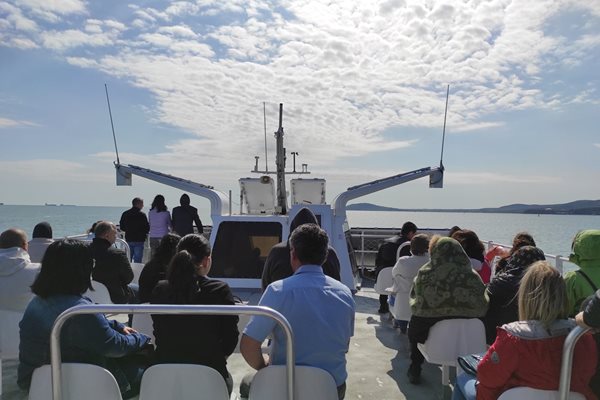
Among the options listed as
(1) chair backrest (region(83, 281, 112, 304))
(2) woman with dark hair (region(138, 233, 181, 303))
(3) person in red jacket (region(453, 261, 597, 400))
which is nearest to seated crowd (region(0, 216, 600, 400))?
(3) person in red jacket (region(453, 261, 597, 400))

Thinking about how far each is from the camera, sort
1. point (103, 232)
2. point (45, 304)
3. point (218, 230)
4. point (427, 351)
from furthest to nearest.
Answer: point (218, 230) → point (103, 232) → point (427, 351) → point (45, 304)

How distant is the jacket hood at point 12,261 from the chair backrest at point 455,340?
10.9ft

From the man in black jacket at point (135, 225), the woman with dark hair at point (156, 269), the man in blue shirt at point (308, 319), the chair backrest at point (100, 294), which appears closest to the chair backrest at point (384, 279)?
the woman with dark hair at point (156, 269)

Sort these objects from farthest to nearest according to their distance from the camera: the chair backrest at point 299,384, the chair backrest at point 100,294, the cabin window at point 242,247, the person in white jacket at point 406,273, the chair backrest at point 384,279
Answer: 1. the cabin window at point 242,247
2. the chair backrest at point 384,279
3. the person in white jacket at point 406,273
4. the chair backrest at point 100,294
5. the chair backrest at point 299,384

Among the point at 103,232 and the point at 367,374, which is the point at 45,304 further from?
the point at 367,374

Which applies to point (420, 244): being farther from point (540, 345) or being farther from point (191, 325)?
point (191, 325)

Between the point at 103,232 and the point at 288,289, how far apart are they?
3.03 meters

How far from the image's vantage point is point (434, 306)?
3920 millimetres

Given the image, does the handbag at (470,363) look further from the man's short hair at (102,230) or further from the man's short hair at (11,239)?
the man's short hair at (11,239)

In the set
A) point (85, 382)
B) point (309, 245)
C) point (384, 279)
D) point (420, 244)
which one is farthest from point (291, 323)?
point (384, 279)

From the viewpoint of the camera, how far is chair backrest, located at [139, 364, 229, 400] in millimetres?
2393

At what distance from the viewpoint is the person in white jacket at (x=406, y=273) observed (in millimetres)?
5125

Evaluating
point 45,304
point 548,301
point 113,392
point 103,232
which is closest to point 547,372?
point 548,301

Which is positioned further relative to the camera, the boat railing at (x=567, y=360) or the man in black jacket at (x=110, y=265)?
the man in black jacket at (x=110, y=265)
